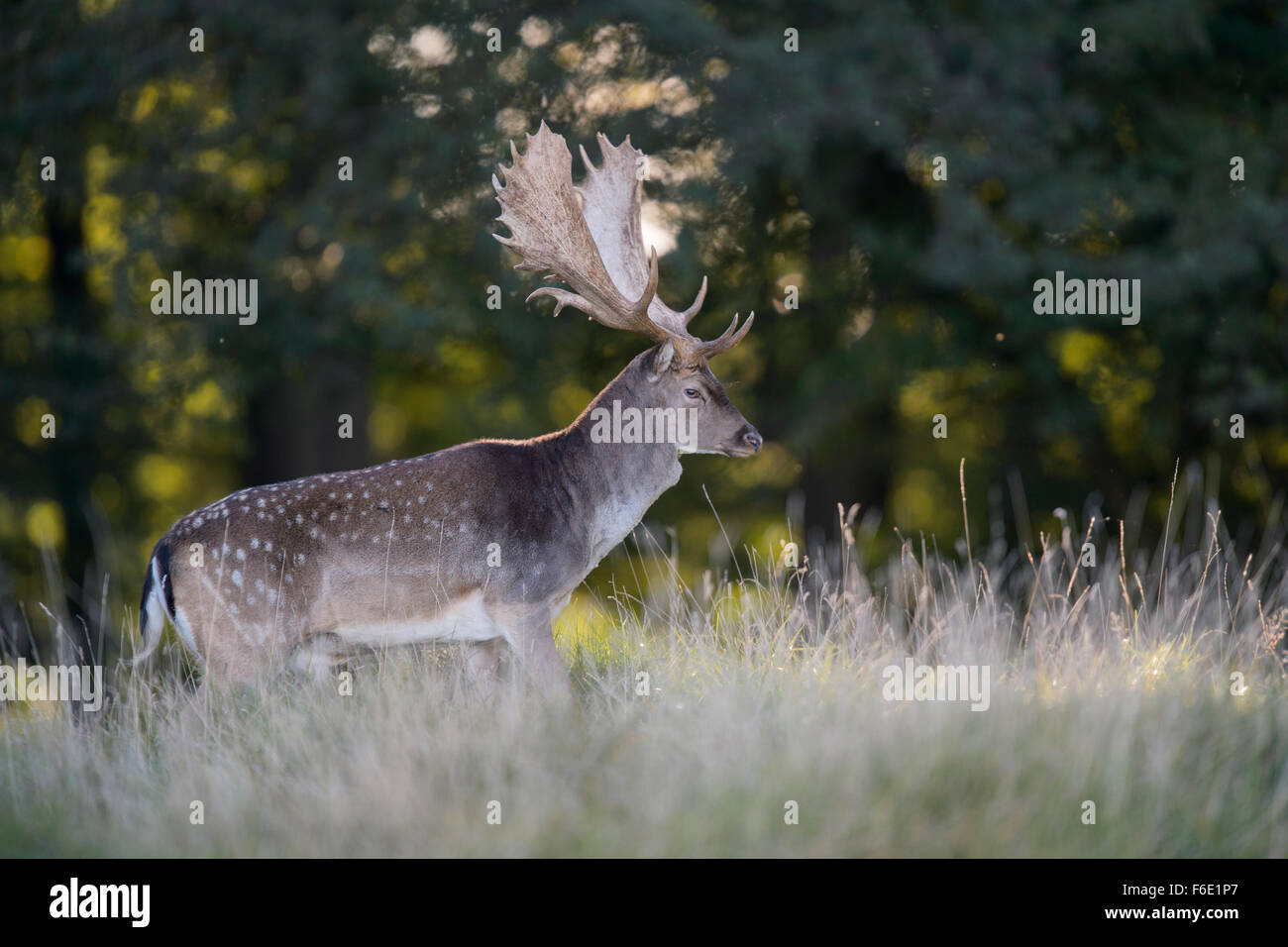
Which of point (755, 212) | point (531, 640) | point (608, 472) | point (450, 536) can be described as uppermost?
point (755, 212)

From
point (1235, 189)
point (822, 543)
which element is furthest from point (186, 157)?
point (1235, 189)

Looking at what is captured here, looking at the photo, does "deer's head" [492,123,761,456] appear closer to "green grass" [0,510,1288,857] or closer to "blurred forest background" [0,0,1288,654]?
"green grass" [0,510,1288,857]

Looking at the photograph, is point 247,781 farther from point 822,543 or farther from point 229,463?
point 229,463

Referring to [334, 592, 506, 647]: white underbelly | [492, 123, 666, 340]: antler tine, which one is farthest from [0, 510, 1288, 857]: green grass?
[492, 123, 666, 340]: antler tine

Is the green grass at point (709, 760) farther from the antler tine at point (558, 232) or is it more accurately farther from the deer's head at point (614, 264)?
the antler tine at point (558, 232)

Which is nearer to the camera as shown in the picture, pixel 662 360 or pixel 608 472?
pixel 608 472

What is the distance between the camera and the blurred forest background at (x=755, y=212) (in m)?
11.6

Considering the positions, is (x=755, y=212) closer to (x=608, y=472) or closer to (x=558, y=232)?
(x=558, y=232)


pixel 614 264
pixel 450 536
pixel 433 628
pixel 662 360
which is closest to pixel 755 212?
pixel 614 264

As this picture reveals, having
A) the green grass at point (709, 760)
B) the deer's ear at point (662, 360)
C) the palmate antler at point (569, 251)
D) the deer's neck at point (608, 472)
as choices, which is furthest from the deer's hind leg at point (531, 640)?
the palmate antler at point (569, 251)

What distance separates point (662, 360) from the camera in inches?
261

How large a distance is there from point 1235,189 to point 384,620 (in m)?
9.29

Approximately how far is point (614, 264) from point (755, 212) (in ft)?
20.8

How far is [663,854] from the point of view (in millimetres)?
4168
